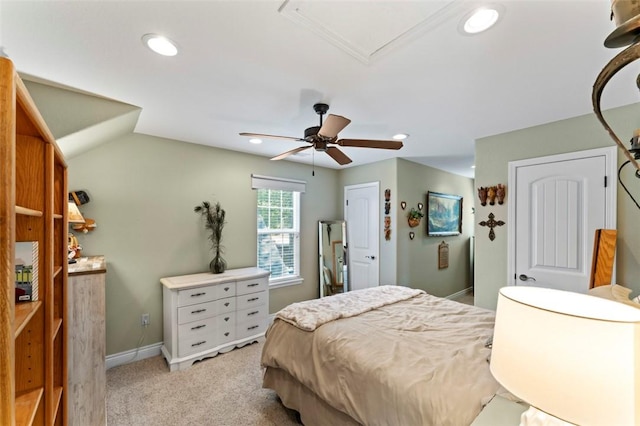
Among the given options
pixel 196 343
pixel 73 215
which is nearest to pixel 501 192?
pixel 196 343

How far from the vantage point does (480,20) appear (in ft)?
4.51

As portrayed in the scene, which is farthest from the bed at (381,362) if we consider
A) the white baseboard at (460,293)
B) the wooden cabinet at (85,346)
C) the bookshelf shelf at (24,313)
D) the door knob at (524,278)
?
the white baseboard at (460,293)

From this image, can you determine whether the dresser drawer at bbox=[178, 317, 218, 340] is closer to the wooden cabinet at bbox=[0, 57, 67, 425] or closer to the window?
the window

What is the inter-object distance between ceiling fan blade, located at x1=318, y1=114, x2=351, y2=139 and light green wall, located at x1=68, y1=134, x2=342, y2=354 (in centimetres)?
208

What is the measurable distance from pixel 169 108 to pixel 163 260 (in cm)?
173

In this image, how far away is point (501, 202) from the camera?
10.1ft

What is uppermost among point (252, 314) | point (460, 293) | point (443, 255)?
point (443, 255)

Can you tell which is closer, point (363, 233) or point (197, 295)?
point (197, 295)

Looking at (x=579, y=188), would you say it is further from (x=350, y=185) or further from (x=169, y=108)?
(x=169, y=108)

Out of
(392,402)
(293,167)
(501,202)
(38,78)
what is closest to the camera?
(392,402)

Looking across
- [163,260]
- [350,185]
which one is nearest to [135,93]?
[163,260]

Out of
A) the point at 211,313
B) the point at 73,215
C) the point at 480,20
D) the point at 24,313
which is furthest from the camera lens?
the point at 211,313

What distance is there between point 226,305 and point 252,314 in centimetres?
38

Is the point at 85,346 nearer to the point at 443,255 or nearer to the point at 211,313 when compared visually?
the point at 211,313
